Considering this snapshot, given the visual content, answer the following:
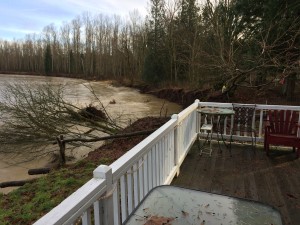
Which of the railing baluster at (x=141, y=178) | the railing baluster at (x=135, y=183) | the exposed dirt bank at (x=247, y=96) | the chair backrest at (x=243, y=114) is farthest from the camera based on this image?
the exposed dirt bank at (x=247, y=96)

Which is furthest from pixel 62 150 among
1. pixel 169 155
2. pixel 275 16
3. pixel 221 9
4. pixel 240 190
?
pixel 221 9

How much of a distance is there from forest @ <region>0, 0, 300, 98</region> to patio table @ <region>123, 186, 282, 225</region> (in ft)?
21.9

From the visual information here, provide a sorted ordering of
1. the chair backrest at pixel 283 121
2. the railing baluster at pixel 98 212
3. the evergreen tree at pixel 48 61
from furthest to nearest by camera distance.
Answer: the evergreen tree at pixel 48 61 < the chair backrest at pixel 283 121 < the railing baluster at pixel 98 212

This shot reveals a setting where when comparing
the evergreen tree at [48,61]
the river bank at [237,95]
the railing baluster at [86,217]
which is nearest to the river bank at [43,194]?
the railing baluster at [86,217]

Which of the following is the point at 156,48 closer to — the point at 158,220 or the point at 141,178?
the point at 141,178

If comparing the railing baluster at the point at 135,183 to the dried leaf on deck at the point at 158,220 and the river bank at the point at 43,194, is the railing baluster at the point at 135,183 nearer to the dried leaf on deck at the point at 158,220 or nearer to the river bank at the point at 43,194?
the dried leaf on deck at the point at 158,220

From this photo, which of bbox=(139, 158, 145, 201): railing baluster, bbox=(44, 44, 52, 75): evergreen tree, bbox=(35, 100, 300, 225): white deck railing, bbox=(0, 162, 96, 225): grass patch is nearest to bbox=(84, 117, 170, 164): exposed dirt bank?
bbox=(0, 162, 96, 225): grass patch

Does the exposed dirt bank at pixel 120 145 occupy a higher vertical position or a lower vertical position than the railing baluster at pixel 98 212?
lower

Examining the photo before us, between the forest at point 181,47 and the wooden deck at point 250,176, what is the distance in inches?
160

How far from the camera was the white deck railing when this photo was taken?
1.27m

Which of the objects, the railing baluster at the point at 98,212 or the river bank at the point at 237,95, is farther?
the river bank at the point at 237,95

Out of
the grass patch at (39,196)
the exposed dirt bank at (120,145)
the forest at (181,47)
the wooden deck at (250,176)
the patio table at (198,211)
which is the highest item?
the forest at (181,47)

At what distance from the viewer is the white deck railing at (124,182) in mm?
1271

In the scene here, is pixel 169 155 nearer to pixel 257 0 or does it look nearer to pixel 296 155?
pixel 296 155
